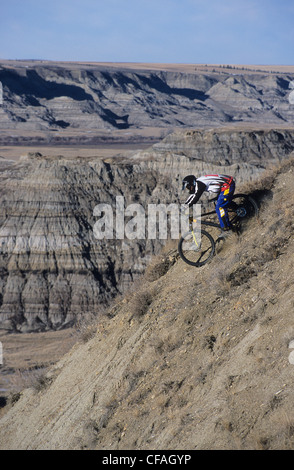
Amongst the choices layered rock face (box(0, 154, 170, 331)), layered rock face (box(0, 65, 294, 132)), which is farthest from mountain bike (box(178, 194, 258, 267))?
layered rock face (box(0, 65, 294, 132))

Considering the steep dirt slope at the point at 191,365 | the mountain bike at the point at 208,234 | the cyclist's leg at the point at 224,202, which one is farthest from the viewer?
the mountain bike at the point at 208,234

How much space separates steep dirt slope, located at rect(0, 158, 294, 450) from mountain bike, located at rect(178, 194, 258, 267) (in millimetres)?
248

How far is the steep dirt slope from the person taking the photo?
8.34 m

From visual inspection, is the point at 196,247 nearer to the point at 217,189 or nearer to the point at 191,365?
the point at 217,189

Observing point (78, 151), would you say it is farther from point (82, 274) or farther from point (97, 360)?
point (97, 360)

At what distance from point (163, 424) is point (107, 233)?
43.2 m

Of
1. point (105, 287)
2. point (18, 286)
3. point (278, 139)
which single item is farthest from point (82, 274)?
Result: point (278, 139)

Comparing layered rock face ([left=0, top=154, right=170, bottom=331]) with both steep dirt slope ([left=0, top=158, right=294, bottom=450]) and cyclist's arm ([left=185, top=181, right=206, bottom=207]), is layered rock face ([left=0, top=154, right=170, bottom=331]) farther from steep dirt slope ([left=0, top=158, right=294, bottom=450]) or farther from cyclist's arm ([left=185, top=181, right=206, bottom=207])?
cyclist's arm ([left=185, top=181, right=206, bottom=207])

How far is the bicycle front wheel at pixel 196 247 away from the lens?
13.1m

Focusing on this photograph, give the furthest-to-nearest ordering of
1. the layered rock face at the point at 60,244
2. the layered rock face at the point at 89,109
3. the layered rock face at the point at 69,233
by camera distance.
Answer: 1. the layered rock face at the point at 89,109
2. the layered rock face at the point at 69,233
3. the layered rock face at the point at 60,244

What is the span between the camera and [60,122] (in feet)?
534

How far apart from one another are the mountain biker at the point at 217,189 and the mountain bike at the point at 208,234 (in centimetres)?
17

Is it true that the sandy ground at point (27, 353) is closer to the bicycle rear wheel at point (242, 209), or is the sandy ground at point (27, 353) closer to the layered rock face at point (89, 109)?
the bicycle rear wheel at point (242, 209)

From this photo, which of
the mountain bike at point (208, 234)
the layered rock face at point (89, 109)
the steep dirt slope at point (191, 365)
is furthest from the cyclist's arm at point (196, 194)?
the layered rock face at point (89, 109)
